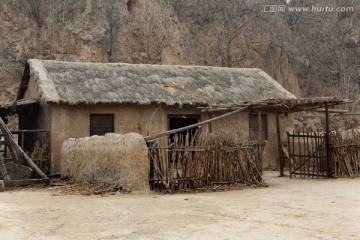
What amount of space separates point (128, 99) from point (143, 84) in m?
1.29

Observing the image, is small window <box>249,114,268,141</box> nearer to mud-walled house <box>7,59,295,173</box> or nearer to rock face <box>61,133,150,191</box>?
mud-walled house <box>7,59,295,173</box>

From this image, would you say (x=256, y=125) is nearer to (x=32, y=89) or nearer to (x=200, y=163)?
(x=200, y=163)

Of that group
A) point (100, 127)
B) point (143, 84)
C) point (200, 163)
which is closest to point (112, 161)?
point (200, 163)

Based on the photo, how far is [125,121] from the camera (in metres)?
14.7

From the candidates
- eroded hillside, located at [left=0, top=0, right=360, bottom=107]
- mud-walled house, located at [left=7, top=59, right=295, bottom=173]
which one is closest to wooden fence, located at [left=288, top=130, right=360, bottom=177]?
mud-walled house, located at [left=7, top=59, right=295, bottom=173]

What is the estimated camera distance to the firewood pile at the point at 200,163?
9992 mm

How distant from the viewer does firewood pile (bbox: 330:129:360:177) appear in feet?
40.2

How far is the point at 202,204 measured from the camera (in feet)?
26.5

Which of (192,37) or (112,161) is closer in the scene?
(112,161)

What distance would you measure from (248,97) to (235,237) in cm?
1128

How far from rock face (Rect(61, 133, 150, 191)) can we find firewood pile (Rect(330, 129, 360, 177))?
5.46 meters

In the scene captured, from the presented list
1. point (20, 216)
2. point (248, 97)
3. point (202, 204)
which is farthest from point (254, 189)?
point (248, 97)

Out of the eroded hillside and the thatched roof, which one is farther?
the eroded hillside

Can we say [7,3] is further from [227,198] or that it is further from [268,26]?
[227,198]
